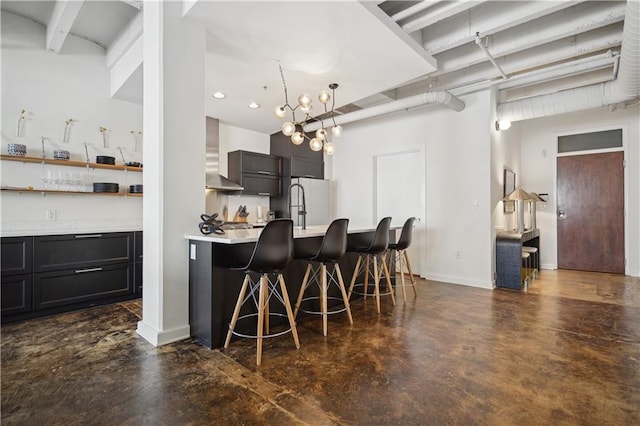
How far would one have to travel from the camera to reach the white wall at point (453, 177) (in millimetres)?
4730

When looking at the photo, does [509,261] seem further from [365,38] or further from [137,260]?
[137,260]

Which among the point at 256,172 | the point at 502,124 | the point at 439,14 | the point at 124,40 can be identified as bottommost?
the point at 256,172

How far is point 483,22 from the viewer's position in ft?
10.6

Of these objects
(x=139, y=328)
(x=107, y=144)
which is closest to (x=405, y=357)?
(x=139, y=328)

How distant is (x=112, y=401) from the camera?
73.2 inches

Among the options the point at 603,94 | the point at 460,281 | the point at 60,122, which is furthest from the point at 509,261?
the point at 60,122

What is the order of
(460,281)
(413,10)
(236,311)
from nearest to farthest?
1. (236,311)
2. (413,10)
3. (460,281)

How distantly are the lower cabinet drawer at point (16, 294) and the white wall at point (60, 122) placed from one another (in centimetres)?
46

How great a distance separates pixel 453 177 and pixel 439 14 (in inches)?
104

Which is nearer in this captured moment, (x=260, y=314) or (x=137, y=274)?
(x=260, y=314)

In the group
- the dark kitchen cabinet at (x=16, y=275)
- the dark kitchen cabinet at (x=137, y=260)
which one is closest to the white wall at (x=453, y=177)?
the dark kitchen cabinet at (x=137, y=260)

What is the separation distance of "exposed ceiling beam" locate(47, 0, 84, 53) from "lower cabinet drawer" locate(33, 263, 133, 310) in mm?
2524

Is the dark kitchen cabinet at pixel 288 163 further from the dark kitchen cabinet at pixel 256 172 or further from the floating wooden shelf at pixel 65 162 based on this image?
the floating wooden shelf at pixel 65 162

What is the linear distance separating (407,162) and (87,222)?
15.7 feet
